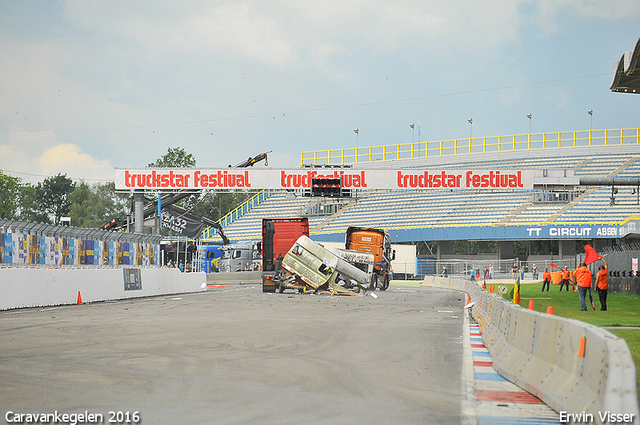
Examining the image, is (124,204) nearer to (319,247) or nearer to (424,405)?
(319,247)

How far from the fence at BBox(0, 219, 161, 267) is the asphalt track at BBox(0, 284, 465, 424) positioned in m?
4.91

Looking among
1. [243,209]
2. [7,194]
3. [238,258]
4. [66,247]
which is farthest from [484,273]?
[7,194]

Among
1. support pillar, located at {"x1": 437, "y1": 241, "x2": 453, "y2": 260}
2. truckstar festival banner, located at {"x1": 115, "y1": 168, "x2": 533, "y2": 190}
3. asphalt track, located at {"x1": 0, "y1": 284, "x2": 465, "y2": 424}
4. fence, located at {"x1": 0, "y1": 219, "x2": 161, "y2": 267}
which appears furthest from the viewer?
support pillar, located at {"x1": 437, "y1": 241, "x2": 453, "y2": 260}

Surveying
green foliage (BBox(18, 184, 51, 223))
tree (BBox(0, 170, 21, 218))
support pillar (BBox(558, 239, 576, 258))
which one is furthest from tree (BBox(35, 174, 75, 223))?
support pillar (BBox(558, 239, 576, 258))

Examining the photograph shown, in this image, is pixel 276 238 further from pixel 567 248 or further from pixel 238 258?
pixel 567 248

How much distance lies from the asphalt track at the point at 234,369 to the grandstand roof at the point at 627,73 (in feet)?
25.3

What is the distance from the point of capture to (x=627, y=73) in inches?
720

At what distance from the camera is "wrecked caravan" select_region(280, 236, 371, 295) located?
3156 centimetres

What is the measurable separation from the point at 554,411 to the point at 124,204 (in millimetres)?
121605

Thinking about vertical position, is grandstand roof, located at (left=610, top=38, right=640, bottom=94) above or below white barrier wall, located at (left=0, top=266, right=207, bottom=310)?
above

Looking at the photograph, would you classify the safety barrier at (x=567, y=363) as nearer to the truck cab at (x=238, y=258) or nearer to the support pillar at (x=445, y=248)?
the truck cab at (x=238, y=258)

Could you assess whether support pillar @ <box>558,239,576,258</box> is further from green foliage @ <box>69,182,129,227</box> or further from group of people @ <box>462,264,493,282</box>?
green foliage @ <box>69,182,129,227</box>

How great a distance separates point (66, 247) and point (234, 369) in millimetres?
17036

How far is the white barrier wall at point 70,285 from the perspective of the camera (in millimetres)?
21156
